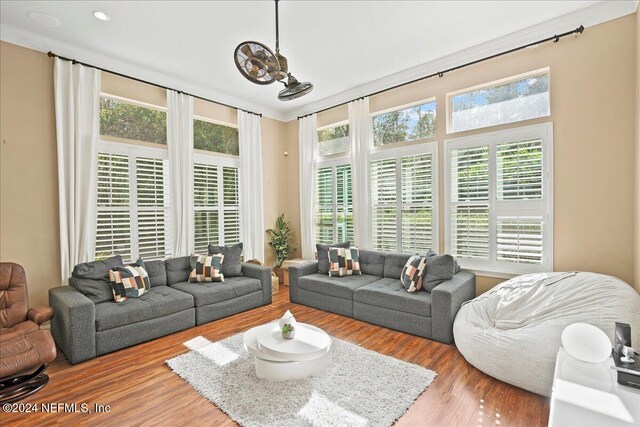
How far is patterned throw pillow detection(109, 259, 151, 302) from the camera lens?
344 centimetres

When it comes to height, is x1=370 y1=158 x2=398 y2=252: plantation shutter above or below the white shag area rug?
above

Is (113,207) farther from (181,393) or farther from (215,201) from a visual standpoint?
(181,393)

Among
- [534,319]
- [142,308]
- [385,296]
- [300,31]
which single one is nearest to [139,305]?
[142,308]

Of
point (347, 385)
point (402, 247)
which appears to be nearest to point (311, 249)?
point (402, 247)

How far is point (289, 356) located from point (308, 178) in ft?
12.8

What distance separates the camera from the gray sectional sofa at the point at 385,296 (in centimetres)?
322

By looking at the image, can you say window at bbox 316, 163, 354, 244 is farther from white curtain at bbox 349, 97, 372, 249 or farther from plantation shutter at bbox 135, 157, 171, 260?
plantation shutter at bbox 135, 157, 171, 260

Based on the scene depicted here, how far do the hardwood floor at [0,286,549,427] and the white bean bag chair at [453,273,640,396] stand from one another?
151 mm

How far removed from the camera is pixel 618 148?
3.09 meters

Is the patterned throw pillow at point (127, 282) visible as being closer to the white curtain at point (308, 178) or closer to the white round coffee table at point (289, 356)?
the white round coffee table at point (289, 356)

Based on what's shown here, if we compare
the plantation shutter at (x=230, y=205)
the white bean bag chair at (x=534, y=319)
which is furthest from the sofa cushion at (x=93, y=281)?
the white bean bag chair at (x=534, y=319)

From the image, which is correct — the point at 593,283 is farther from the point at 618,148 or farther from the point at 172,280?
the point at 172,280

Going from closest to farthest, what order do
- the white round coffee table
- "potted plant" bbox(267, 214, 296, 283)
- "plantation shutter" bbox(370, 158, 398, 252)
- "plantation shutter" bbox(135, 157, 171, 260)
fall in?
the white round coffee table → "plantation shutter" bbox(135, 157, 171, 260) → "plantation shutter" bbox(370, 158, 398, 252) → "potted plant" bbox(267, 214, 296, 283)

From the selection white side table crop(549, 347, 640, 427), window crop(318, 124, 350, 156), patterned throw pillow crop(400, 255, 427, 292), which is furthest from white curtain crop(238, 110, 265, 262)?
white side table crop(549, 347, 640, 427)
